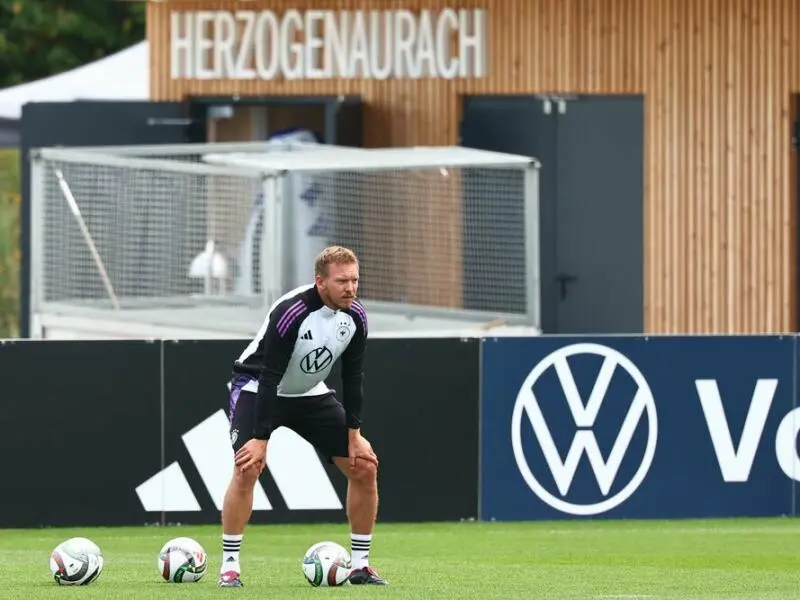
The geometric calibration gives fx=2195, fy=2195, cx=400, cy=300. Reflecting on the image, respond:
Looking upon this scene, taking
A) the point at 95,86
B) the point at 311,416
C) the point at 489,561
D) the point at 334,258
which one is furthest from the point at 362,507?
the point at 95,86

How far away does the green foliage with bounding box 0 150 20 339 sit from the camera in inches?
1111

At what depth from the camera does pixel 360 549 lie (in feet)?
33.4

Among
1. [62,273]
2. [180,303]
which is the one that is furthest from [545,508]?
[62,273]

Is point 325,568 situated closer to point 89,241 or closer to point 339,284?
point 339,284

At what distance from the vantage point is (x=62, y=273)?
18734 millimetres

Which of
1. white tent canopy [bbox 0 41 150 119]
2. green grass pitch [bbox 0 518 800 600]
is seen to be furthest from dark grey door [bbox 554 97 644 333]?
green grass pitch [bbox 0 518 800 600]

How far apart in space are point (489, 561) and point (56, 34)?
95.1 ft

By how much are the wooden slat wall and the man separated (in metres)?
10.8

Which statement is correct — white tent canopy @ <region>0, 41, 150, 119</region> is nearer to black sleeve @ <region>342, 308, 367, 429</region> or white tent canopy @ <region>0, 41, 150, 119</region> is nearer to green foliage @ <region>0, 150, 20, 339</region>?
green foliage @ <region>0, 150, 20, 339</region>

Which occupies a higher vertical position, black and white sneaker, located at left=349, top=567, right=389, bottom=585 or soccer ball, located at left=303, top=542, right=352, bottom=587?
soccer ball, located at left=303, top=542, right=352, bottom=587

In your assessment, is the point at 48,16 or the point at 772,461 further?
the point at 48,16

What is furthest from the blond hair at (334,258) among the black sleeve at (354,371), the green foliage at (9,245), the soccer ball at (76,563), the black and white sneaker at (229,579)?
the green foliage at (9,245)

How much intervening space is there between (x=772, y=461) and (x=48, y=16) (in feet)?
89.1

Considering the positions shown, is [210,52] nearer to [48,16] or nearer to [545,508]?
[545,508]
